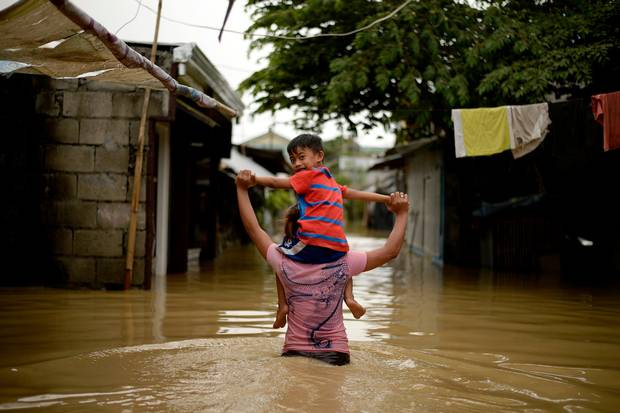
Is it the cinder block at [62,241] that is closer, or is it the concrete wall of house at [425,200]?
the cinder block at [62,241]

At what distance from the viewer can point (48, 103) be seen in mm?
8938

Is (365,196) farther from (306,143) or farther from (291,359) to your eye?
(291,359)

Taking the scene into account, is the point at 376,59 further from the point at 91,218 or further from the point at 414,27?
the point at 91,218

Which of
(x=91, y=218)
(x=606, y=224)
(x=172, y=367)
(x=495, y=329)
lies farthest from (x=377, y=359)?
(x=606, y=224)

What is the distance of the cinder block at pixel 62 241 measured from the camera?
352 inches

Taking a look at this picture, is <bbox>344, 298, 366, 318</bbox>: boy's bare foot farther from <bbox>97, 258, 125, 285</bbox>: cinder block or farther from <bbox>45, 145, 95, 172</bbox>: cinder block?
<bbox>45, 145, 95, 172</bbox>: cinder block

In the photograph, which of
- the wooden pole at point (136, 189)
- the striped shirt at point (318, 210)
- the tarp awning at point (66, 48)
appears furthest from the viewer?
the wooden pole at point (136, 189)

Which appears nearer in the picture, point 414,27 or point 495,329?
point 495,329

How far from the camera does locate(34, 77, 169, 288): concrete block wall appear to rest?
8898 millimetres

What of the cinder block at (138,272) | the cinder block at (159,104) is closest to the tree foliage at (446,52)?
the cinder block at (159,104)

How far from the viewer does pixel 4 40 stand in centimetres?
425

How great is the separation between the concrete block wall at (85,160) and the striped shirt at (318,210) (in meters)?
5.11

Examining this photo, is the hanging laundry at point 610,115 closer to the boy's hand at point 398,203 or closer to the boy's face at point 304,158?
the boy's hand at point 398,203

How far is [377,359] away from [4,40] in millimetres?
3242
